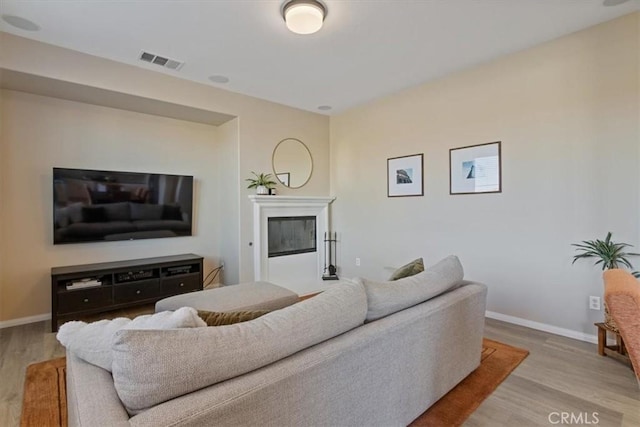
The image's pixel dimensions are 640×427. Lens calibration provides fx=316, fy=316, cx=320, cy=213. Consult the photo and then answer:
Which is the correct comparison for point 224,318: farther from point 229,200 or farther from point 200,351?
point 229,200

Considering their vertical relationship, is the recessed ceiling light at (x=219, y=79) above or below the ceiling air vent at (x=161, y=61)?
above

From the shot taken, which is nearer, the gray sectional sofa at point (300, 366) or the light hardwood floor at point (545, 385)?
the gray sectional sofa at point (300, 366)

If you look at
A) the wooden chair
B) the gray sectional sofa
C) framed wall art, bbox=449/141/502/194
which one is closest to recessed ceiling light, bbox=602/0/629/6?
framed wall art, bbox=449/141/502/194

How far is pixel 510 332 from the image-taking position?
2.99 metres

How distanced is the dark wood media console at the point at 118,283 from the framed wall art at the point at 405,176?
8.90 ft

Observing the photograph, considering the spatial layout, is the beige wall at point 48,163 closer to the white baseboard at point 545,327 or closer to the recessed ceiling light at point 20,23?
the recessed ceiling light at point 20,23

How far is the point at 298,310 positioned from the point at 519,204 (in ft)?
9.23

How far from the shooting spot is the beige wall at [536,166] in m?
2.62

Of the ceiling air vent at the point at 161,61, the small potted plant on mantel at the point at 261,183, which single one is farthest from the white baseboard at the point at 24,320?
the ceiling air vent at the point at 161,61

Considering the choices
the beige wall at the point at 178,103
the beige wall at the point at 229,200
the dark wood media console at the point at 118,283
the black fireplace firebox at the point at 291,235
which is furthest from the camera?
the black fireplace firebox at the point at 291,235

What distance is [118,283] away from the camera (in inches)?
136

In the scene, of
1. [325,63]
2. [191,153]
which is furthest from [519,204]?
[191,153]

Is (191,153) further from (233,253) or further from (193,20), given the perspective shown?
(193,20)

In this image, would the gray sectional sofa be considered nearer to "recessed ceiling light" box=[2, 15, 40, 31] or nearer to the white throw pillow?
the white throw pillow
